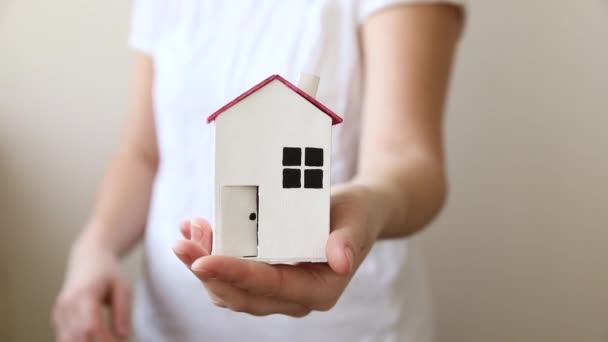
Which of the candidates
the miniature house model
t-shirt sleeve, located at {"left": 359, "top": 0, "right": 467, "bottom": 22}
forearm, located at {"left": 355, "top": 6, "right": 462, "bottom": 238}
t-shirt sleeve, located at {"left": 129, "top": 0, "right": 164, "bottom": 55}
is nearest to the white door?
the miniature house model

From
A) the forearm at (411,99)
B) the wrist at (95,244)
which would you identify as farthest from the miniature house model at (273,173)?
the wrist at (95,244)

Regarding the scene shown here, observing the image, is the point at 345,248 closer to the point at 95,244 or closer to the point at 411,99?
the point at 411,99

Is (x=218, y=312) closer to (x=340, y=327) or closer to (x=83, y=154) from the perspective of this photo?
(x=340, y=327)

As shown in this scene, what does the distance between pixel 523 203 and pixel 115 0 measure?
32.0 inches

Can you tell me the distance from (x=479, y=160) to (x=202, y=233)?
26.0 inches

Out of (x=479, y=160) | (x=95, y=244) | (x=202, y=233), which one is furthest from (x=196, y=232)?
(x=479, y=160)

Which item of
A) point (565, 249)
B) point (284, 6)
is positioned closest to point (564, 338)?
point (565, 249)

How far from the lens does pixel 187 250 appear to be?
0.94 feet

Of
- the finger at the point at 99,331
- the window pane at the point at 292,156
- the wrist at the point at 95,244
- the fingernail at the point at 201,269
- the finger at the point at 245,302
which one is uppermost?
→ the window pane at the point at 292,156

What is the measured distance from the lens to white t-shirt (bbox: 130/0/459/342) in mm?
559

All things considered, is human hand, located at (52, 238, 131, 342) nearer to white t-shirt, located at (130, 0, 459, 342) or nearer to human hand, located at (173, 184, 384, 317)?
white t-shirt, located at (130, 0, 459, 342)

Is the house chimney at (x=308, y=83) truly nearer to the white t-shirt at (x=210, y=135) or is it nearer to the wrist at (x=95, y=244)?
the white t-shirt at (x=210, y=135)

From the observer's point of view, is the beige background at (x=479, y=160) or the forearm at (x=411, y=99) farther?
the beige background at (x=479, y=160)

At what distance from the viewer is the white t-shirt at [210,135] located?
0.56m
